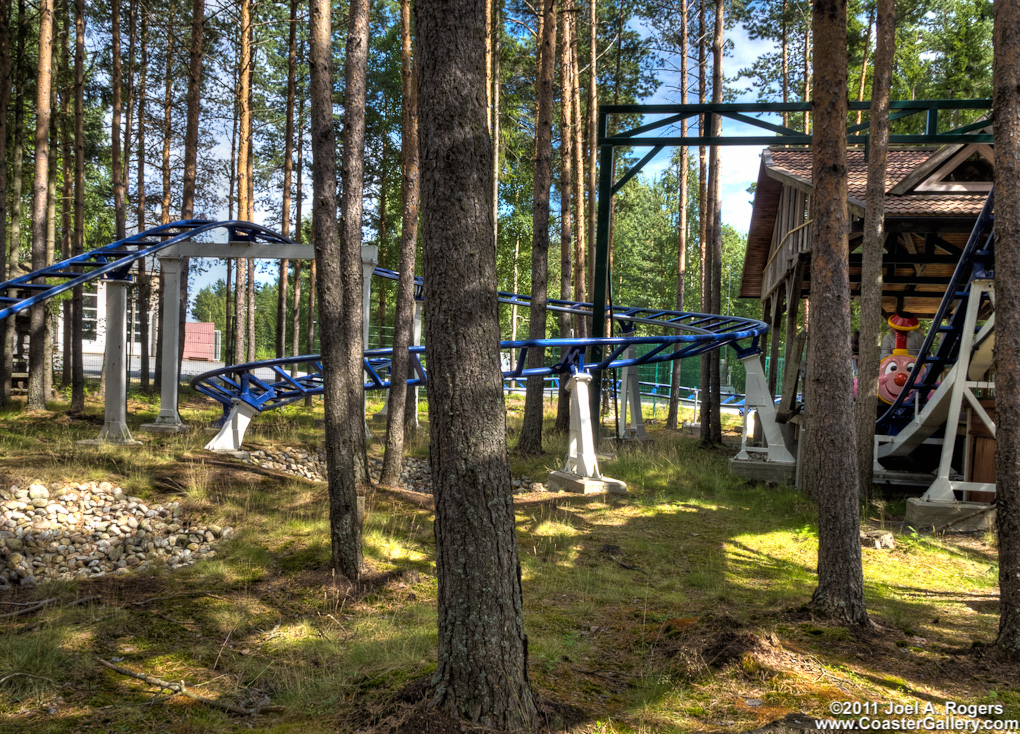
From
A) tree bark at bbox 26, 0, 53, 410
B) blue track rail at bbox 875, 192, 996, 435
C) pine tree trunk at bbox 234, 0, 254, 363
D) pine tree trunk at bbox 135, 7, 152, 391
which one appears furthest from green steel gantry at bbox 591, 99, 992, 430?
pine tree trunk at bbox 135, 7, 152, 391

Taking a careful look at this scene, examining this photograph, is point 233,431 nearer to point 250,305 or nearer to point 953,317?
point 250,305

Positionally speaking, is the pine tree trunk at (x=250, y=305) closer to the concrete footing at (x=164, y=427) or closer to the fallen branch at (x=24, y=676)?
the concrete footing at (x=164, y=427)

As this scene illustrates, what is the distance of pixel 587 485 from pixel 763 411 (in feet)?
13.0

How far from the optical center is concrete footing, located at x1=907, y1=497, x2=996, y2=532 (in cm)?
812

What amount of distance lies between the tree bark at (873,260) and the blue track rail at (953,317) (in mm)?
791

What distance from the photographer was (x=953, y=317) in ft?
30.2

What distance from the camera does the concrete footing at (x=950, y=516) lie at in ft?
26.7

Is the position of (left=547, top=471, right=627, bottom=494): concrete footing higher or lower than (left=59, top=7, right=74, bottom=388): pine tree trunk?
lower

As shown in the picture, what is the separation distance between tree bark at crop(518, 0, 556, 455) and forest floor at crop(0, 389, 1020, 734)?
3.81 meters

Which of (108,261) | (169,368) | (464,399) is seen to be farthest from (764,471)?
(108,261)

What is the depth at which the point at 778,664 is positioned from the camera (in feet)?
13.7

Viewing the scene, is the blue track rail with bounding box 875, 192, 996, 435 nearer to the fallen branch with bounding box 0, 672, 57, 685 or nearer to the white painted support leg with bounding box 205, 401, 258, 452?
the fallen branch with bounding box 0, 672, 57, 685

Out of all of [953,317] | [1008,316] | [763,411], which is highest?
[953,317]

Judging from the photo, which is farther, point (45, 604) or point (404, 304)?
point (404, 304)
